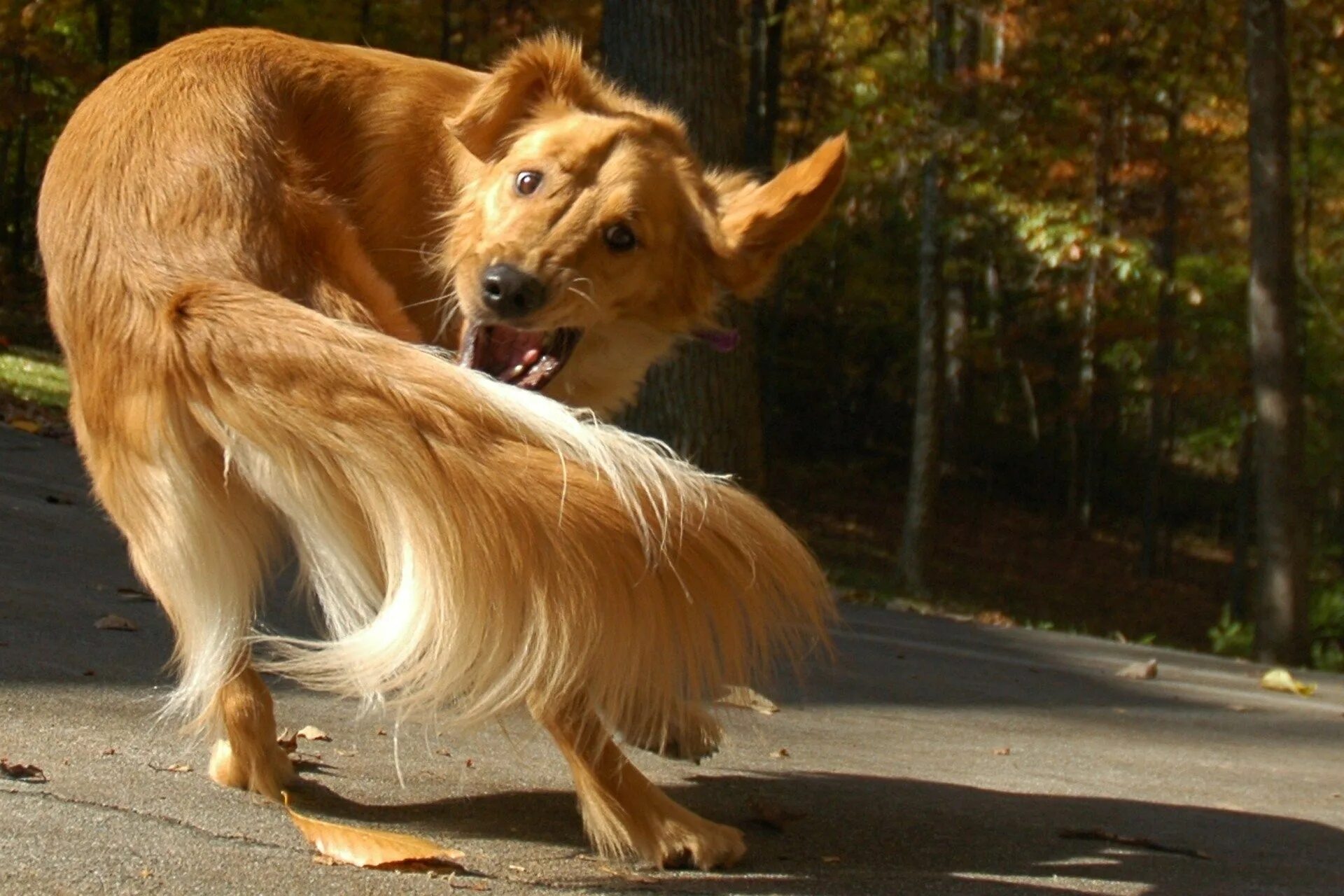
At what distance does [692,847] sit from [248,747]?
108 cm

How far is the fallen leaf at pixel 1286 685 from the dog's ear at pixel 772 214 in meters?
5.87

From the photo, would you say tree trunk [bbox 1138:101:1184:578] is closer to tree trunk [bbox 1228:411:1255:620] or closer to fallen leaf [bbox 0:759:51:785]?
tree trunk [bbox 1228:411:1255:620]

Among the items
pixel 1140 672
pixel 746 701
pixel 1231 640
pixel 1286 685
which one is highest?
pixel 746 701

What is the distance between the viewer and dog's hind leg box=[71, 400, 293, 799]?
3088 millimetres

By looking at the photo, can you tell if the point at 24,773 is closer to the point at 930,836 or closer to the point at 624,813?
the point at 624,813

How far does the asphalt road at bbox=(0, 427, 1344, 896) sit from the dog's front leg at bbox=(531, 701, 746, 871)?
5 centimetres

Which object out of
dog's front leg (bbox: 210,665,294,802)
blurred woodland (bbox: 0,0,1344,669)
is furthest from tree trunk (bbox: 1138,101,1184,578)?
dog's front leg (bbox: 210,665,294,802)

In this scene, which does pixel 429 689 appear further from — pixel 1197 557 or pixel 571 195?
A: pixel 1197 557

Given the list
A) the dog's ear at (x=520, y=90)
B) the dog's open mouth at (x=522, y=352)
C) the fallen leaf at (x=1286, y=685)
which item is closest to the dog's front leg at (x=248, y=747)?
the dog's open mouth at (x=522, y=352)

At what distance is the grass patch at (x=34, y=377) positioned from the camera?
13516 mm

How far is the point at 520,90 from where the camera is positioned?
13.8 feet

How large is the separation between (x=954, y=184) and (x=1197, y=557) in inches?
753

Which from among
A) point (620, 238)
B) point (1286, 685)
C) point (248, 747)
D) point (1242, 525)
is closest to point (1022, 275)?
point (1242, 525)

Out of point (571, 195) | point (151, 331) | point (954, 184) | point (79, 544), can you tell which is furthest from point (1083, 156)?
point (151, 331)
